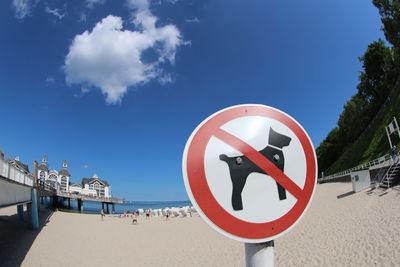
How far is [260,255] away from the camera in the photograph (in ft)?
3.98

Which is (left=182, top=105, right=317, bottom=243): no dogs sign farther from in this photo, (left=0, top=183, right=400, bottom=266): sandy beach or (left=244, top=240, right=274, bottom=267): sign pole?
(left=0, top=183, right=400, bottom=266): sandy beach

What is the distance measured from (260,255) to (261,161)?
54cm

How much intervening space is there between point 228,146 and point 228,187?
0.24m

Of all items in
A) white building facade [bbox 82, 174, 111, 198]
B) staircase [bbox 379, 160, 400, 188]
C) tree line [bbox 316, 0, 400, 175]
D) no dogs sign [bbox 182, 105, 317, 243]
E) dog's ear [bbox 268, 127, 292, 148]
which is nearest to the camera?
no dogs sign [bbox 182, 105, 317, 243]

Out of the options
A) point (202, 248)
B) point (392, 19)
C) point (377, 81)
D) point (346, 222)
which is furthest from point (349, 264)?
A: point (377, 81)

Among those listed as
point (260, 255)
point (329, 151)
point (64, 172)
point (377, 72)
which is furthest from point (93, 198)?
point (329, 151)

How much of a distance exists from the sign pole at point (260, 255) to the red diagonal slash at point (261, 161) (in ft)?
1.18

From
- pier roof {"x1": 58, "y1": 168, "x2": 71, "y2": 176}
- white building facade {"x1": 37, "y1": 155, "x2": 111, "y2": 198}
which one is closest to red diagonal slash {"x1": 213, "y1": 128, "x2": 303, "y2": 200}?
white building facade {"x1": 37, "y1": 155, "x2": 111, "y2": 198}

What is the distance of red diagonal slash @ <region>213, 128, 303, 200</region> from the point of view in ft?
4.07

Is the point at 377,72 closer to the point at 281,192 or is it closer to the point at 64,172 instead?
the point at 281,192

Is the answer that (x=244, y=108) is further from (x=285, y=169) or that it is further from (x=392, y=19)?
(x=392, y=19)

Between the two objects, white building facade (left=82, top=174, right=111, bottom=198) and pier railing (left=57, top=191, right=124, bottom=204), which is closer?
pier railing (left=57, top=191, right=124, bottom=204)

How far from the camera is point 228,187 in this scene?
1.21m

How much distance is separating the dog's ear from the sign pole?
1.96 feet
